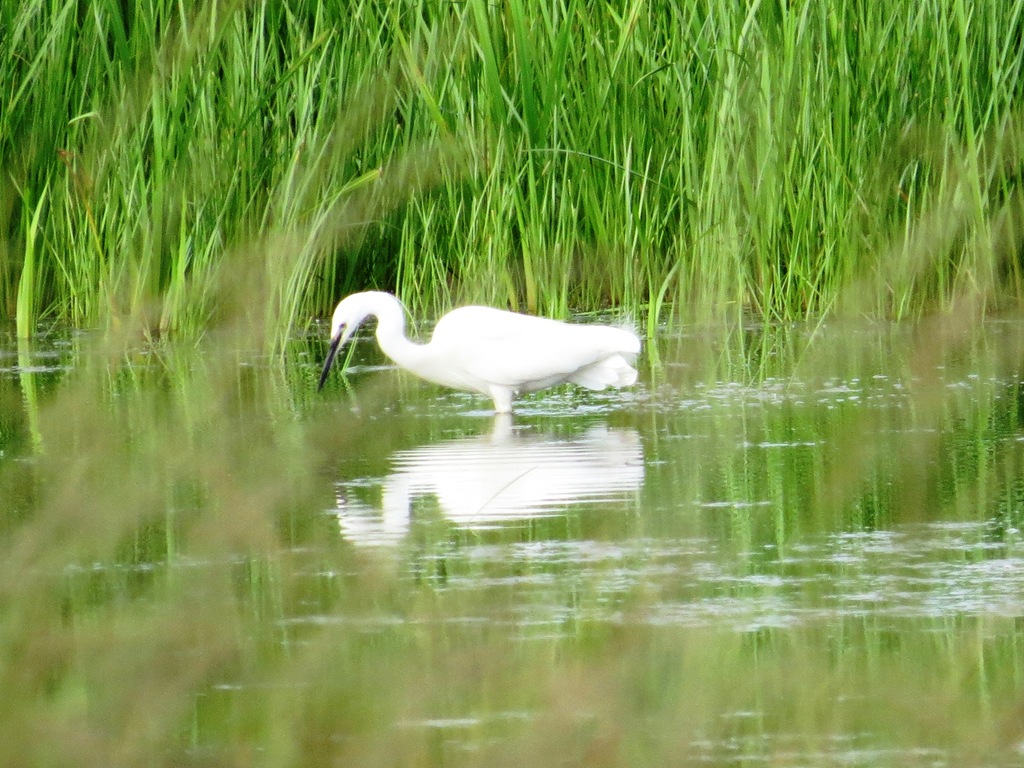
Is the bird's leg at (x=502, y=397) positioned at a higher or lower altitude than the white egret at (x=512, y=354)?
lower

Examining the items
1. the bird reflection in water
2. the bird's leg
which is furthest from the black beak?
the bird reflection in water

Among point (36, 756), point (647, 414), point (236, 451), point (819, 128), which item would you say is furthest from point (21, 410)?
point (36, 756)

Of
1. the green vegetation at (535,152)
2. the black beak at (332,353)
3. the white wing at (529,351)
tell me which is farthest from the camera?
the green vegetation at (535,152)

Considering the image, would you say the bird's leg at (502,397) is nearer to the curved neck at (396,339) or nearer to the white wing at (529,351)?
the white wing at (529,351)

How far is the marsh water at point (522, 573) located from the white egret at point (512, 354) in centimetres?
11

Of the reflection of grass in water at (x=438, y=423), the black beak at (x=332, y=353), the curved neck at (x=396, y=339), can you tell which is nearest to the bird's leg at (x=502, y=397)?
the curved neck at (x=396, y=339)

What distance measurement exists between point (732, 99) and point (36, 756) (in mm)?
4959

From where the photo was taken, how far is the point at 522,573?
3348 mm

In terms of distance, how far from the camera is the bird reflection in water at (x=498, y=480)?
397cm

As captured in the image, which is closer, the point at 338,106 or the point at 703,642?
the point at 703,642

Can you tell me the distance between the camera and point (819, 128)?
6938 mm

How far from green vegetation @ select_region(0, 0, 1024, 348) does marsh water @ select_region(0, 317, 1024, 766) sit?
995 millimetres

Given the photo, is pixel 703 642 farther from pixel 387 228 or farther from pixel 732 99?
pixel 387 228

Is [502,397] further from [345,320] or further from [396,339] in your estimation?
[345,320]
